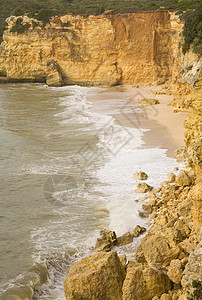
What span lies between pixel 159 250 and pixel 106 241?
204 cm

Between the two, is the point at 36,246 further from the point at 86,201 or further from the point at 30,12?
the point at 30,12

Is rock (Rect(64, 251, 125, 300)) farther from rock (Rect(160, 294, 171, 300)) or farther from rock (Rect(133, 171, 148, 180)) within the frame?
rock (Rect(133, 171, 148, 180))

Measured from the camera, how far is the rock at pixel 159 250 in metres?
6.46

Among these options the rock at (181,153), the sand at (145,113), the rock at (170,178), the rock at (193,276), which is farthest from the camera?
the sand at (145,113)

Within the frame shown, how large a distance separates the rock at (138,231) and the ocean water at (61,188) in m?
0.31

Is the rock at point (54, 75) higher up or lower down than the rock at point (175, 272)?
lower down

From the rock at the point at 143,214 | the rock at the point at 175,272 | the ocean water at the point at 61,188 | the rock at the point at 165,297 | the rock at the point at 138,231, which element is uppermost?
the rock at the point at 175,272

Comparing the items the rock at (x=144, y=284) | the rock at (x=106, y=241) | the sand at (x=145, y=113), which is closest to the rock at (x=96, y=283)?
the rock at (x=144, y=284)

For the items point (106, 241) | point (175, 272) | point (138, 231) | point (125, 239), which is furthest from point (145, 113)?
point (175, 272)

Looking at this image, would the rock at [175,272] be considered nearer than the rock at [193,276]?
No

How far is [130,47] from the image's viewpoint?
34.1 metres

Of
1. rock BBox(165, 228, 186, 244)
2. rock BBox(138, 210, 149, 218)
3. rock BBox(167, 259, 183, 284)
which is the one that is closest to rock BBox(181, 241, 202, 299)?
rock BBox(167, 259, 183, 284)

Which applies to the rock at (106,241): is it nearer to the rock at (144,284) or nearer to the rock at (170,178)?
the rock at (144,284)

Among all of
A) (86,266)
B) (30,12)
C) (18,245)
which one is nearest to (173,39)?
(30,12)
